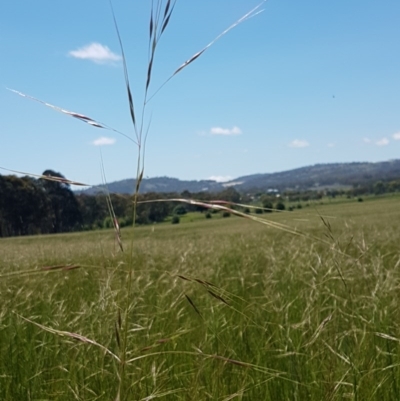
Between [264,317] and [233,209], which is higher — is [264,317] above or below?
below

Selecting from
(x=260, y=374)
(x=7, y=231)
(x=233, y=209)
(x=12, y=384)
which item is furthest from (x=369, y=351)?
(x=7, y=231)

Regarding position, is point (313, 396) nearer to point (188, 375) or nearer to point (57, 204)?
point (188, 375)

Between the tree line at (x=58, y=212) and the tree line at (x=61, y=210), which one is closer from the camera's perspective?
the tree line at (x=61, y=210)

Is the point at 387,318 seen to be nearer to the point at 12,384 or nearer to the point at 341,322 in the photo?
the point at 341,322

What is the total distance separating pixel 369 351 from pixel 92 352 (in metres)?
1.15

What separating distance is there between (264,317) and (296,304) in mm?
204

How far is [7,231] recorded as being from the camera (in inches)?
152

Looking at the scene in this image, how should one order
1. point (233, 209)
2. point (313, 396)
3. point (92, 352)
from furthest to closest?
point (92, 352), point (313, 396), point (233, 209)

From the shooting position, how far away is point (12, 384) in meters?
2.08

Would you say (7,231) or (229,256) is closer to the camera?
(7,231)

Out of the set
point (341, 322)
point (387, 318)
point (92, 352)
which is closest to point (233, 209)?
point (92, 352)

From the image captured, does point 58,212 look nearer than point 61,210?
No

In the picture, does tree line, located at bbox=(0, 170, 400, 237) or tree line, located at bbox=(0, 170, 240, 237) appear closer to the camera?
tree line, located at bbox=(0, 170, 400, 237)

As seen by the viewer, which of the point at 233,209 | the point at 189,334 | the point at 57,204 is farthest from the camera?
the point at 57,204
